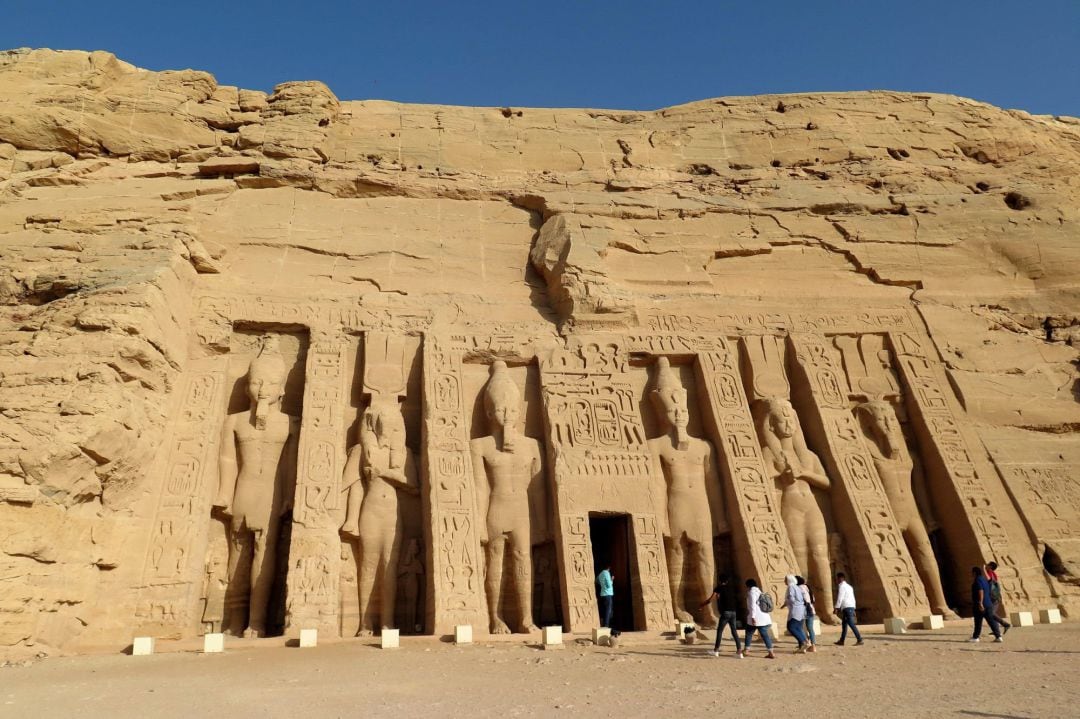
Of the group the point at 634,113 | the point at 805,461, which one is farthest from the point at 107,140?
the point at 805,461

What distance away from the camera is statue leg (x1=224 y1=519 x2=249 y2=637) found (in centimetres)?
863

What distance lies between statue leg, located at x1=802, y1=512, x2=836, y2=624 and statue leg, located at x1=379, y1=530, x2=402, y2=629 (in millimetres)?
4799

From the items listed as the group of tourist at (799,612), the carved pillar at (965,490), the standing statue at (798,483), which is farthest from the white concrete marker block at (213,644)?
the carved pillar at (965,490)

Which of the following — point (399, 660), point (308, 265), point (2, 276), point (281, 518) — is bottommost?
point (399, 660)

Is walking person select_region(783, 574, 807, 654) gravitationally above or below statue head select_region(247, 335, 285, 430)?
below

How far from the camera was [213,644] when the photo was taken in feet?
23.2

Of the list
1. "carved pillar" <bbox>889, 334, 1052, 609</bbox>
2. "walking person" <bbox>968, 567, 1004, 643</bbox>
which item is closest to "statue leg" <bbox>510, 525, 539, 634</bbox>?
"walking person" <bbox>968, 567, 1004, 643</bbox>

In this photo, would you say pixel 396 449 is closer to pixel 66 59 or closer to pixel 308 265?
pixel 308 265

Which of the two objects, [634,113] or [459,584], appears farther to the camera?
[634,113]

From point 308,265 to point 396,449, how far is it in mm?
3296

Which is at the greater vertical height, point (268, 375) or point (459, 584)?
point (268, 375)

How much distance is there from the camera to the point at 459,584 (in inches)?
333

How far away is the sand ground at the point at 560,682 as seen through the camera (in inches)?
176

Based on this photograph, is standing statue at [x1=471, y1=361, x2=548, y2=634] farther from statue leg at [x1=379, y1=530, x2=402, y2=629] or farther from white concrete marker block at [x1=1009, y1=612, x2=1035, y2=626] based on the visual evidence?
white concrete marker block at [x1=1009, y1=612, x2=1035, y2=626]
